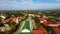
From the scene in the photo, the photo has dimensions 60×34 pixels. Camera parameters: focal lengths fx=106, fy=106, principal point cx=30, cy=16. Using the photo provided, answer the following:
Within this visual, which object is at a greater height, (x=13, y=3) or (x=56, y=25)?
(x=13, y=3)

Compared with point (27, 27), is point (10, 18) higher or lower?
higher

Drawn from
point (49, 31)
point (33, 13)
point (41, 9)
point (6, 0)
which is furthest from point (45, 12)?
point (6, 0)

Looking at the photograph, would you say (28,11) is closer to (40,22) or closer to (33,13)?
(33,13)

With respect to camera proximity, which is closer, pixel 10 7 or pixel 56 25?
pixel 56 25

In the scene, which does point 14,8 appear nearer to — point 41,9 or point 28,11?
point 28,11

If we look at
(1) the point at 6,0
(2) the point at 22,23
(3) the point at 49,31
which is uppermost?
(1) the point at 6,0

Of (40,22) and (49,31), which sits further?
(40,22)

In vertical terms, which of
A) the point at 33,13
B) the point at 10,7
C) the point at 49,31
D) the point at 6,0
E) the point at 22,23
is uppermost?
the point at 6,0

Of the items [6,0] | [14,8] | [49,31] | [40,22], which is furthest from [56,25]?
[6,0]

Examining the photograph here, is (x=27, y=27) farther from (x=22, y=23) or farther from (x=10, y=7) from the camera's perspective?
(x=10, y=7)
